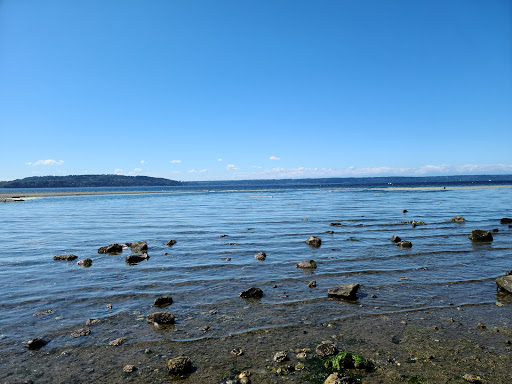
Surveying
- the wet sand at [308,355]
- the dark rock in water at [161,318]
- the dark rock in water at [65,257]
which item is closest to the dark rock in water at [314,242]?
the wet sand at [308,355]

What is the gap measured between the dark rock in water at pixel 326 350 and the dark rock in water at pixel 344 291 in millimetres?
3533

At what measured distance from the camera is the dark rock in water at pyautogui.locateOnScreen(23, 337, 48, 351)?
26.5 ft

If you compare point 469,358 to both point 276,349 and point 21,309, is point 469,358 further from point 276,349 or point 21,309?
point 21,309

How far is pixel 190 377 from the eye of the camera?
6820mm

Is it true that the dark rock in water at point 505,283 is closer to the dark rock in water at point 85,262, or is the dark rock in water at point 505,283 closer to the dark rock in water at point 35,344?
the dark rock in water at point 35,344

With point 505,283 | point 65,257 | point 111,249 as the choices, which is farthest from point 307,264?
point 65,257

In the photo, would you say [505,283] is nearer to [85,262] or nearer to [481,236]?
[481,236]

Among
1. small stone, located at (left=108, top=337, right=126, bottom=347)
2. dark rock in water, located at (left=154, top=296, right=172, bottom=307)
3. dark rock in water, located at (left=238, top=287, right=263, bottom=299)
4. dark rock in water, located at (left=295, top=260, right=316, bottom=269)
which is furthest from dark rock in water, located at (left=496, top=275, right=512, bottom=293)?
small stone, located at (left=108, top=337, right=126, bottom=347)

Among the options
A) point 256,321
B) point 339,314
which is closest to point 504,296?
point 339,314

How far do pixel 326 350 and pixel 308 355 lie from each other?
44 cm

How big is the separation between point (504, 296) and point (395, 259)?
5.39 meters

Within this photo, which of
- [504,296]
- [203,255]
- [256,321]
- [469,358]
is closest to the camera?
[469,358]

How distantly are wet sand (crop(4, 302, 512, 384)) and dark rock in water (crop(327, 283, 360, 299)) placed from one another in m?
1.61

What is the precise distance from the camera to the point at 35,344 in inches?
320
